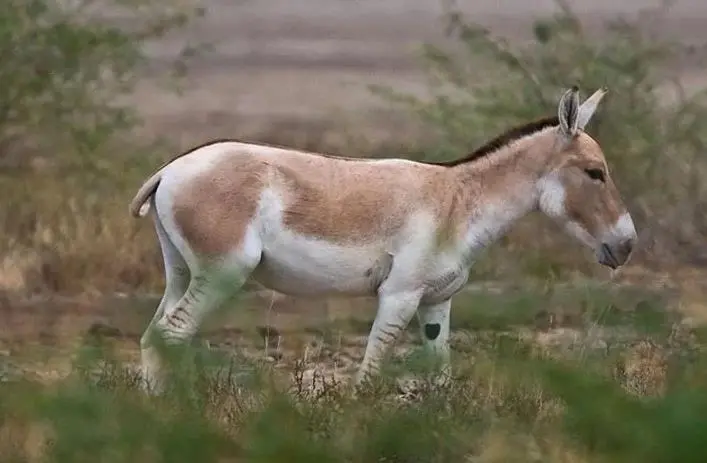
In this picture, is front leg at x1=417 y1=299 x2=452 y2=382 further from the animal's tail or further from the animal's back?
the animal's tail

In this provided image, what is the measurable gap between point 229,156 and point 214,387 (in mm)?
1682

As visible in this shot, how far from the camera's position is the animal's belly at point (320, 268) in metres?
5.89

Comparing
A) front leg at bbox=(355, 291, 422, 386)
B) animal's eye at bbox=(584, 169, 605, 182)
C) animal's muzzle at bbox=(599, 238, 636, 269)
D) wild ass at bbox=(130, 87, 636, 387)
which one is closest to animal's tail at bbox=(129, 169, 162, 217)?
wild ass at bbox=(130, 87, 636, 387)

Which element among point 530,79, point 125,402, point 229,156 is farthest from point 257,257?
point 530,79

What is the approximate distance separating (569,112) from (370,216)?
3.13ft

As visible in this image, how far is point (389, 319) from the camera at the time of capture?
236 inches

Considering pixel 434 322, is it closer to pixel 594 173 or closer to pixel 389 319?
pixel 389 319

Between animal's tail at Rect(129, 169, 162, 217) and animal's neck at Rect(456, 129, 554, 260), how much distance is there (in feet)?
4.14

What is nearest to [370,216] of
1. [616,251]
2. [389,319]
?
[389,319]

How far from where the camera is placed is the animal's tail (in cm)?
598

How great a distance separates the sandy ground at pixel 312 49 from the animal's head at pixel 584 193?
7.53m

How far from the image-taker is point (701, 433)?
2.54 m

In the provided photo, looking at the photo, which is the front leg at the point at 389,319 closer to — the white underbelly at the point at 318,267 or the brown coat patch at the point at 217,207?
the white underbelly at the point at 318,267

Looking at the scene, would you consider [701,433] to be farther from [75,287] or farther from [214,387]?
[75,287]
